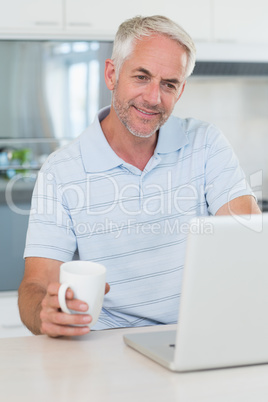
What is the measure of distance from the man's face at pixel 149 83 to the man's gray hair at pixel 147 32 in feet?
0.05

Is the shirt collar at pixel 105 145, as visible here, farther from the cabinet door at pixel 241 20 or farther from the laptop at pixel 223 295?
the cabinet door at pixel 241 20

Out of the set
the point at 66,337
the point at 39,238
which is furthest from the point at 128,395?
the point at 39,238

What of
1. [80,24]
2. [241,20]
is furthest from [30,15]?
[241,20]

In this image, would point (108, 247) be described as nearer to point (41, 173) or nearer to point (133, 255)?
point (133, 255)

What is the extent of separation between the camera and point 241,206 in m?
1.60

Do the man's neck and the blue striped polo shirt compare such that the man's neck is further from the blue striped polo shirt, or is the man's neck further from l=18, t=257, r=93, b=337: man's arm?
l=18, t=257, r=93, b=337: man's arm

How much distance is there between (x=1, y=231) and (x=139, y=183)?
132 cm

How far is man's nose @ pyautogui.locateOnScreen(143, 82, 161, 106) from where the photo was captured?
1.58 meters

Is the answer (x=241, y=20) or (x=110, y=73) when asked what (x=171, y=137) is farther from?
(x=241, y=20)

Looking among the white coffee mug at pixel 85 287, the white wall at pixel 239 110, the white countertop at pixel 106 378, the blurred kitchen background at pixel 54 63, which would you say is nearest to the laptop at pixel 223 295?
the white countertop at pixel 106 378

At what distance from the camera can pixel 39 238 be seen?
4.77 ft

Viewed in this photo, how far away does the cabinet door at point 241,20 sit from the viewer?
2.91 m

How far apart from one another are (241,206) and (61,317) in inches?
27.2

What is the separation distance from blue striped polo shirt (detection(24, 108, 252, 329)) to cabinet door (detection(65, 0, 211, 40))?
1202 millimetres
